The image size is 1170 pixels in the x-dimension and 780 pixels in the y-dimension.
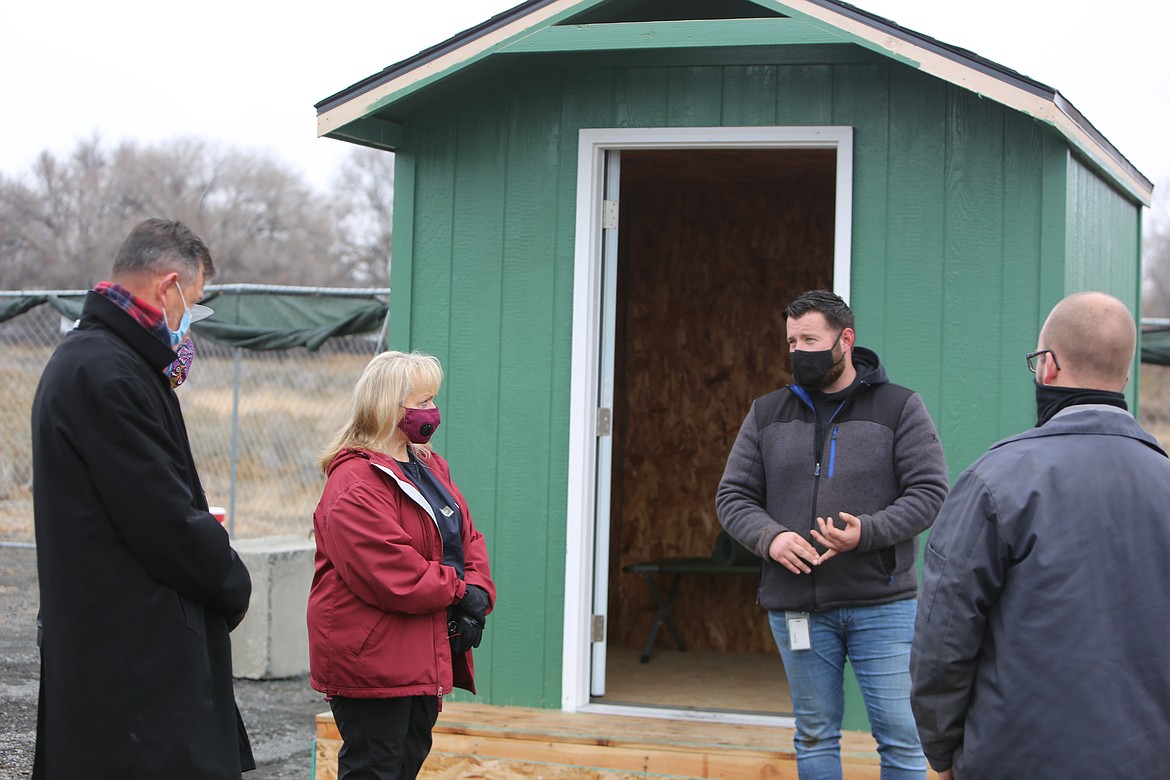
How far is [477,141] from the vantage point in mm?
5199

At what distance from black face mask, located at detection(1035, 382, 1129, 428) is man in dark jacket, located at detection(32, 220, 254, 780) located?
1799mm

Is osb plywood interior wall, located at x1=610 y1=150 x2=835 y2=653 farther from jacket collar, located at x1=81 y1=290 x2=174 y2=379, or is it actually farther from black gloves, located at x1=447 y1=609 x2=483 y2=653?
jacket collar, located at x1=81 y1=290 x2=174 y2=379

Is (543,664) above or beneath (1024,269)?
beneath

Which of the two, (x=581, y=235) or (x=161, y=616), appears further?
Answer: (x=581, y=235)

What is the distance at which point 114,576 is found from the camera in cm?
265

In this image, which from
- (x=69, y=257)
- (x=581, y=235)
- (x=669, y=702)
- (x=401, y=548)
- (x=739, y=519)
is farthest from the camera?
(x=69, y=257)

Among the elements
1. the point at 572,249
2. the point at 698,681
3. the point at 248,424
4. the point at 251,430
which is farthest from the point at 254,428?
the point at 572,249

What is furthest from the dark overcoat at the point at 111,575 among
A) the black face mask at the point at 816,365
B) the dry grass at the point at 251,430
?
the dry grass at the point at 251,430

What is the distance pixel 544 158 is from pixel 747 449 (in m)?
1.77

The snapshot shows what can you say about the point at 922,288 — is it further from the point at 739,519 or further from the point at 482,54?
the point at 482,54

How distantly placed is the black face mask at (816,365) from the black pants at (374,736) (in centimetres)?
149

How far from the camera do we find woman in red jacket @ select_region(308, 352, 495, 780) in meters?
3.29

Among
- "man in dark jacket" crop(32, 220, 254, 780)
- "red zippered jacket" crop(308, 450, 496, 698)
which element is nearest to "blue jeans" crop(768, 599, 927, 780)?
"red zippered jacket" crop(308, 450, 496, 698)

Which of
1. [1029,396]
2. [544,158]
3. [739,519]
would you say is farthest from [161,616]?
[1029,396]
